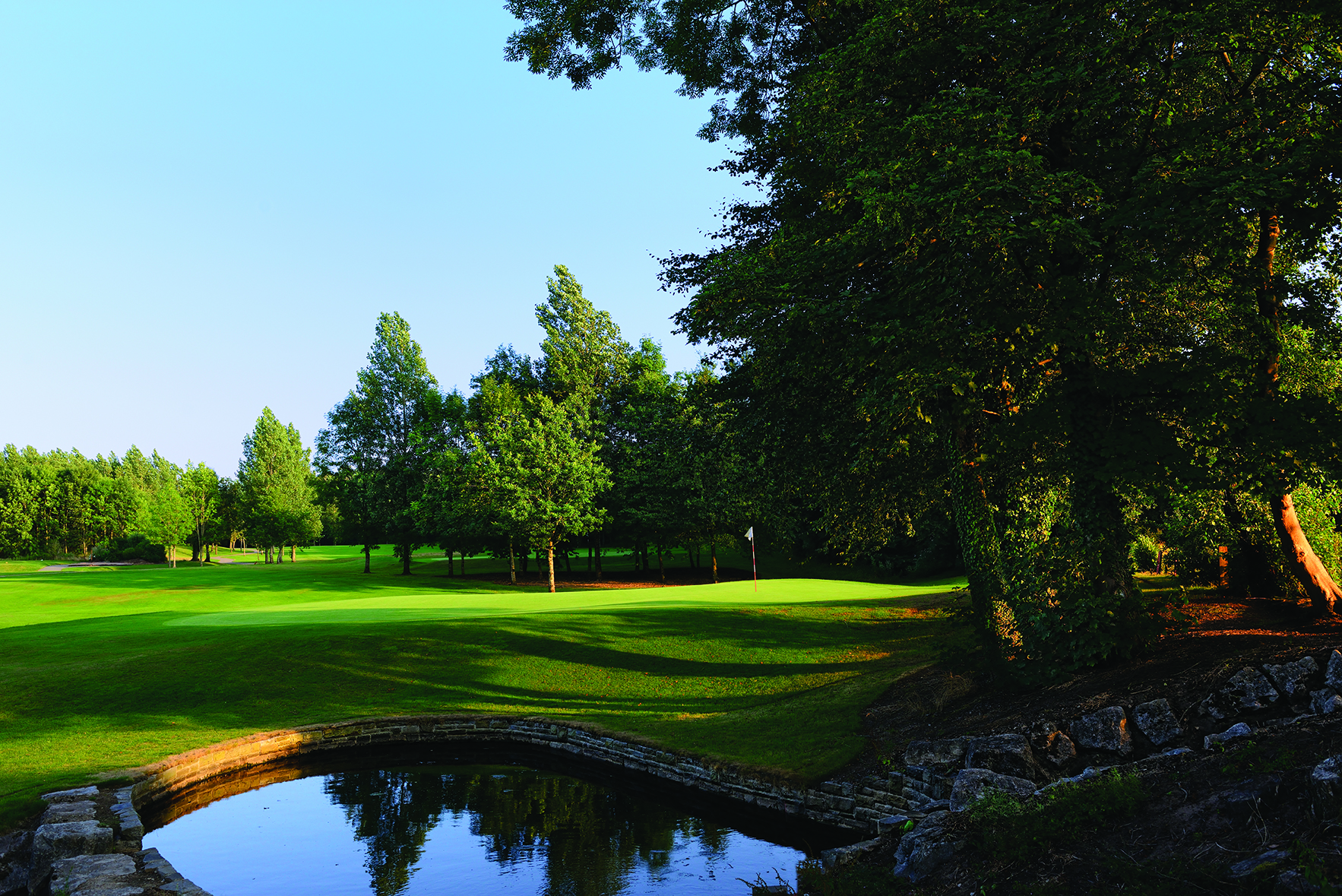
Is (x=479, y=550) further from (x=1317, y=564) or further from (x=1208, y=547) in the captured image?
(x=1317, y=564)

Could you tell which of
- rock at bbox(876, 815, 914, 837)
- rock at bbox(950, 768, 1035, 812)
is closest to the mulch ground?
rock at bbox(950, 768, 1035, 812)

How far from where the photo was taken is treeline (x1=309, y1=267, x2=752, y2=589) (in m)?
40.3

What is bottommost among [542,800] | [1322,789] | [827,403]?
[542,800]

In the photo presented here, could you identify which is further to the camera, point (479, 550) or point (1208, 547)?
point (479, 550)

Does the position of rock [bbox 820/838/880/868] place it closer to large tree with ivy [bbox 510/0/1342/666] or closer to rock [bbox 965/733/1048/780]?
rock [bbox 965/733/1048/780]

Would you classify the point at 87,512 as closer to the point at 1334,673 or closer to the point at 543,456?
the point at 543,456

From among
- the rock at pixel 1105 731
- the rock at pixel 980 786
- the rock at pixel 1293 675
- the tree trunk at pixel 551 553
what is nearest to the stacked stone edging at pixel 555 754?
the rock at pixel 980 786

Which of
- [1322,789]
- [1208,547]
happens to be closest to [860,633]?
[1208,547]

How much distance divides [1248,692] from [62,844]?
1211cm

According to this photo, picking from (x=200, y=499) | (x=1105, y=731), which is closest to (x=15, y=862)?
(x=1105, y=731)

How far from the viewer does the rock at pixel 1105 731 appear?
8094mm

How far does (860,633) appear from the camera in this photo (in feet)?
72.2

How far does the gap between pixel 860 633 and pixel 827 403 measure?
32.7 feet

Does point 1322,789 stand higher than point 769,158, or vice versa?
point 769,158
